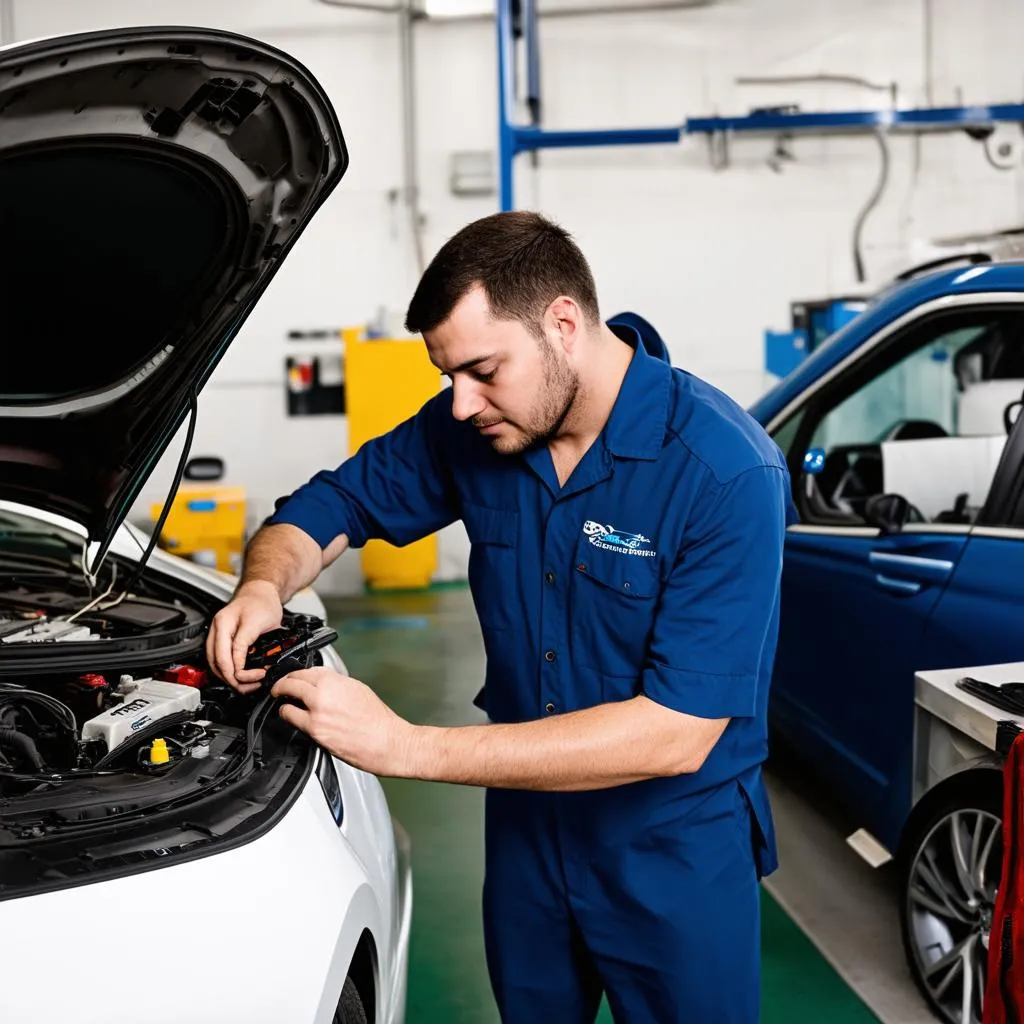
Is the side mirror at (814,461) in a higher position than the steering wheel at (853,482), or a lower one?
higher

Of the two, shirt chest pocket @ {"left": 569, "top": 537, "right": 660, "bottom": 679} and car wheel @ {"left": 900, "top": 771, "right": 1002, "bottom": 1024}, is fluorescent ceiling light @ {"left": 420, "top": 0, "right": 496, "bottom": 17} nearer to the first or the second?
car wheel @ {"left": 900, "top": 771, "right": 1002, "bottom": 1024}

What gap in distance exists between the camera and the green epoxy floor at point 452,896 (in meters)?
2.56

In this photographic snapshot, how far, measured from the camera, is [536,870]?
A: 181cm

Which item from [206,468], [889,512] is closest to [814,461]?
[889,512]

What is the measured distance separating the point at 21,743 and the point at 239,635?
35cm

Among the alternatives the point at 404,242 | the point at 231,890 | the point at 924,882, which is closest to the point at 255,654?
the point at 231,890

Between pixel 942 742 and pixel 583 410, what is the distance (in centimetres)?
123

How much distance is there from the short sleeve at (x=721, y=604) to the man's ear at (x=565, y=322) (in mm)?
296

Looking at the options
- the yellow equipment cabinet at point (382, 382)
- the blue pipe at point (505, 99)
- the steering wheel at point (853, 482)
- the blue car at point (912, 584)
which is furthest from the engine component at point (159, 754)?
the yellow equipment cabinet at point (382, 382)

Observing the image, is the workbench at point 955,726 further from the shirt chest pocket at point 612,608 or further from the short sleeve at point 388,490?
the short sleeve at point 388,490

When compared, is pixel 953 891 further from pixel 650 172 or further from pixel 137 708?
pixel 650 172

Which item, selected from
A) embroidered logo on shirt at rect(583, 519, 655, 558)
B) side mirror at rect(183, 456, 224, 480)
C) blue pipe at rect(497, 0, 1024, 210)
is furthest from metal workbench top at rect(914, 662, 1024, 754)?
blue pipe at rect(497, 0, 1024, 210)

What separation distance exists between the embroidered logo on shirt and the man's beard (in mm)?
157

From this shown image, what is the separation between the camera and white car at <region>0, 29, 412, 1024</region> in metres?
1.24
